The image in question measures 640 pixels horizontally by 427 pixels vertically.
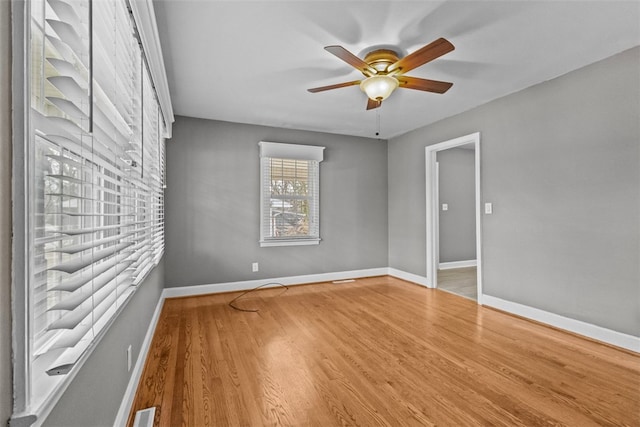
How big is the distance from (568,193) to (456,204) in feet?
10.5

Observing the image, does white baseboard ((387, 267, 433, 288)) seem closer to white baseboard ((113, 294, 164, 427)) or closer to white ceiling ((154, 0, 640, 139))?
white ceiling ((154, 0, 640, 139))

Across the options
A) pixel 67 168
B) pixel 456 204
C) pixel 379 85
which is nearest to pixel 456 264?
pixel 456 204

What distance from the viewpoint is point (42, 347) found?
0.81m

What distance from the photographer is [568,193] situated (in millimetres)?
2852

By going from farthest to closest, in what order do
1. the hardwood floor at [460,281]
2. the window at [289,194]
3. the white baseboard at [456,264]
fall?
the white baseboard at [456,264], the window at [289,194], the hardwood floor at [460,281]

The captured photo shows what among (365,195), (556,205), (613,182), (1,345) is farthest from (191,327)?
(613,182)

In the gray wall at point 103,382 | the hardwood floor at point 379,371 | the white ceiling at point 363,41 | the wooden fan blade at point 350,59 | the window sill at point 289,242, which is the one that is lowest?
the hardwood floor at point 379,371

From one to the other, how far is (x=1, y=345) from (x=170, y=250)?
360 cm

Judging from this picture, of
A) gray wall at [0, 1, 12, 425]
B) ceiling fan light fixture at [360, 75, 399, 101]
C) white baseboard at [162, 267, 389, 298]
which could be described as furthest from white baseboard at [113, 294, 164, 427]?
ceiling fan light fixture at [360, 75, 399, 101]

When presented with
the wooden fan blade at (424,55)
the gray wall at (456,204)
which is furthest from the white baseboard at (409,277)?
the wooden fan blade at (424,55)

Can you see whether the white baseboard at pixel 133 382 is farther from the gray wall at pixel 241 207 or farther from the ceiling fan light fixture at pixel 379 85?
the ceiling fan light fixture at pixel 379 85

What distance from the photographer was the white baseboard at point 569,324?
2.46 m

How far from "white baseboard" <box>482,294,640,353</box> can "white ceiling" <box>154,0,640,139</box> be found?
2.34m

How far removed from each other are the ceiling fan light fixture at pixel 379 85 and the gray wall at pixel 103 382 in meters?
2.31
